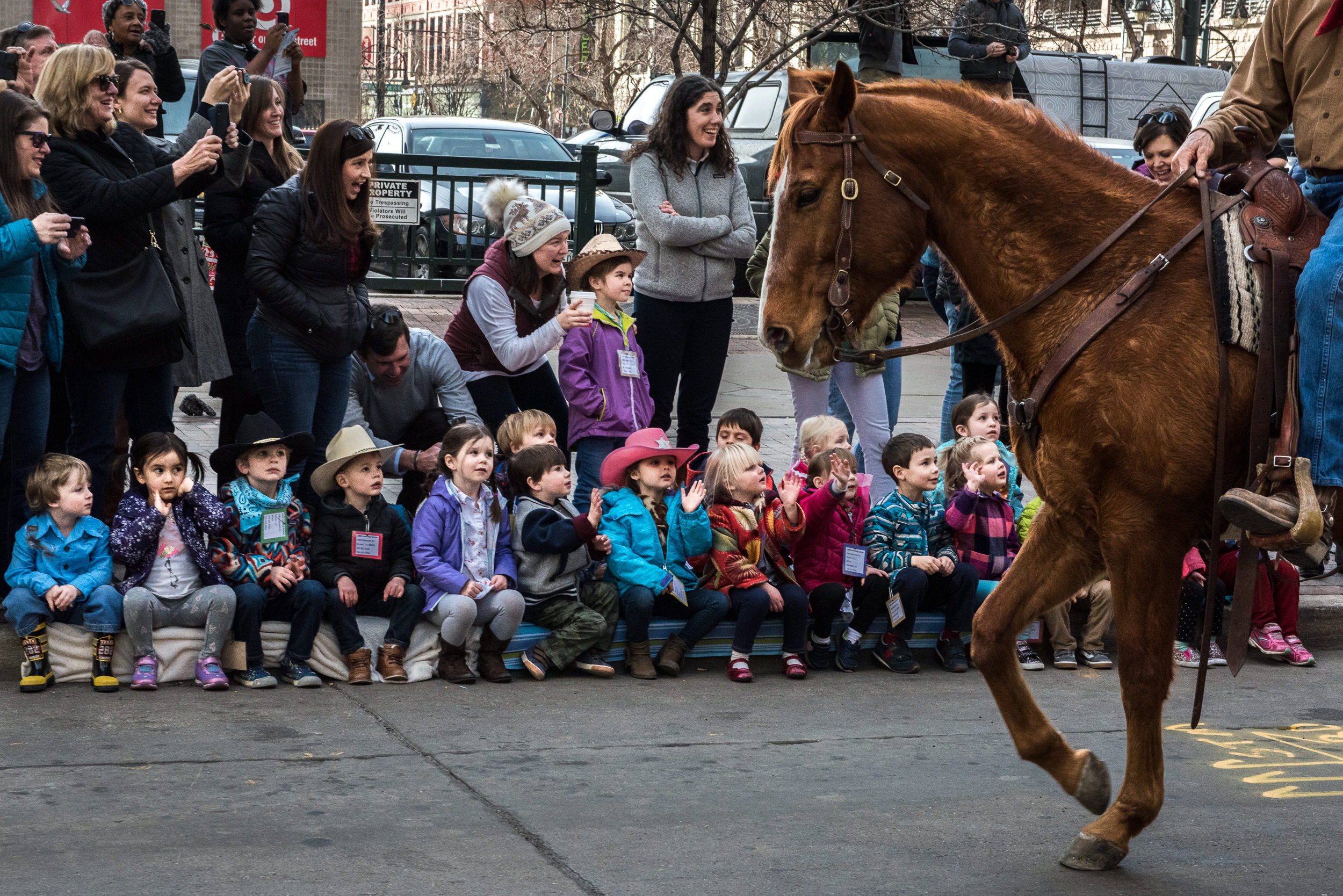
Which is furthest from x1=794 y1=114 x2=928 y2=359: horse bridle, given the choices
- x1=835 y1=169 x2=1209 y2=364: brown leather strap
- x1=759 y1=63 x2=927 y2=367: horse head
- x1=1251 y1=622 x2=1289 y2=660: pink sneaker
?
x1=1251 y1=622 x2=1289 y2=660: pink sneaker

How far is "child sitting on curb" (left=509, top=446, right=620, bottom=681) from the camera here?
270 inches

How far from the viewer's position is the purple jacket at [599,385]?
7.99m

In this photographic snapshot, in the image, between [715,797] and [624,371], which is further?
[624,371]

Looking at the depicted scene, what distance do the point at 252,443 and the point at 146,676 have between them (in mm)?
1091

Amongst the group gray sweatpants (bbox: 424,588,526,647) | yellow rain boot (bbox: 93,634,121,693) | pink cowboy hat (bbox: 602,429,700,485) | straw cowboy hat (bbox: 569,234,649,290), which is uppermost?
straw cowboy hat (bbox: 569,234,649,290)

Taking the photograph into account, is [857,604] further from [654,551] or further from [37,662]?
[37,662]

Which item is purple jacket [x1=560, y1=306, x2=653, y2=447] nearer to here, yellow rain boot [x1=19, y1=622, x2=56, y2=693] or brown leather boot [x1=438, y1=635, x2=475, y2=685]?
brown leather boot [x1=438, y1=635, x2=475, y2=685]

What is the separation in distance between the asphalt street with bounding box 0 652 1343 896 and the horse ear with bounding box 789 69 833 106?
90.4 inches

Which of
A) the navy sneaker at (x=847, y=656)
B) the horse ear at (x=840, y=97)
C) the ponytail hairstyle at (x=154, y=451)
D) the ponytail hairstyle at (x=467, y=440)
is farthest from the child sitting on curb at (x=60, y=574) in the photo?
the horse ear at (x=840, y=97)

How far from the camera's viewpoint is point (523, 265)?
8.22 meters

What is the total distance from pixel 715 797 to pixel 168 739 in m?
2.03

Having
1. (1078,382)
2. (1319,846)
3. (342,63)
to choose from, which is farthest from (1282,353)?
(342,63)

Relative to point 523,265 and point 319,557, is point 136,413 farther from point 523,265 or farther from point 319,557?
point 523,265

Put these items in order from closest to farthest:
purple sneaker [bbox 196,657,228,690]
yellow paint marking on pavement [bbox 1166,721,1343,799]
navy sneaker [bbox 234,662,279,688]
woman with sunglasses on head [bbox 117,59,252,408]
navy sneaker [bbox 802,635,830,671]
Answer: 1. yellow paint marking on pavement [bbox 1166,721,1343,799]
2. purple sneaker [bbox 196,657,228,690]
3. navy sneaker [bbox 234,662,279,688]
4. navy sneaker [bbox 802,635,830,671]
5. woman with sunglasses on head [bbox 117,59,252,408]
